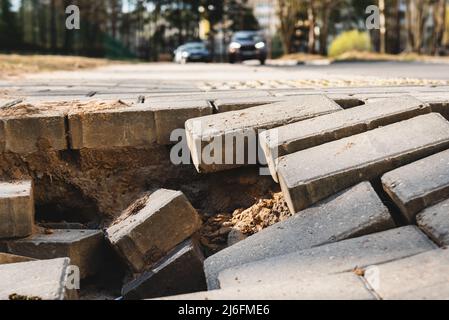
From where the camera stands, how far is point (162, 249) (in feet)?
12.7

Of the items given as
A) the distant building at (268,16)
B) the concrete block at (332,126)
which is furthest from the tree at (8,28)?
the concrete block at (332,126)

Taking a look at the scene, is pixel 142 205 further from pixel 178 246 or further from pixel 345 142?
pixel 345 142

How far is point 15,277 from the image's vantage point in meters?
2.93

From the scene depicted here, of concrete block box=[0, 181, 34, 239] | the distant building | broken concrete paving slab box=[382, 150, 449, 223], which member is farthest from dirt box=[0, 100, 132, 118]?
the distant building

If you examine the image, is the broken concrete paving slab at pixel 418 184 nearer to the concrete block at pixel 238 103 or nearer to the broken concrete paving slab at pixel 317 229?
the broken concrete paving slab at pixel 317 229

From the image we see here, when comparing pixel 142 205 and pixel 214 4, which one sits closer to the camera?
pixel 142 205

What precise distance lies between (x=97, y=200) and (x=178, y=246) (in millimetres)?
1027

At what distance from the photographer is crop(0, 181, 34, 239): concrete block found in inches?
149

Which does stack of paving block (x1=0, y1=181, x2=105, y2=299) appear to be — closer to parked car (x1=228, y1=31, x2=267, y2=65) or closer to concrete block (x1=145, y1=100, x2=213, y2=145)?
concrete block (x1=145, y1=100, x2=213, y2=145)

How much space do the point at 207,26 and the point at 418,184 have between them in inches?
2382

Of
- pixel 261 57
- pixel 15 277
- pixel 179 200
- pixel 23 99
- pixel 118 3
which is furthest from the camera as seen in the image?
pixel 118 3

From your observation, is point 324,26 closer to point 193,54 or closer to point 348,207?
point 193,54

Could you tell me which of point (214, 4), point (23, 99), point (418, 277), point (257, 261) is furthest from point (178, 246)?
point (214, 4)

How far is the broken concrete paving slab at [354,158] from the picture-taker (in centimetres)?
352
